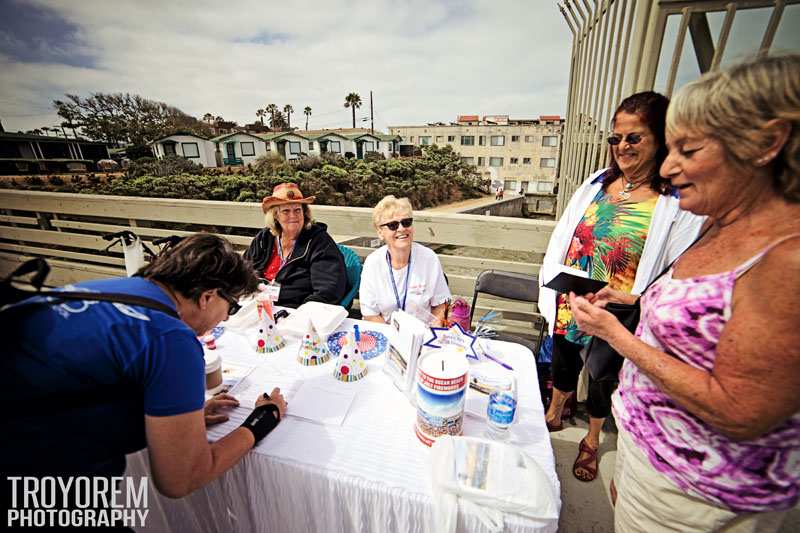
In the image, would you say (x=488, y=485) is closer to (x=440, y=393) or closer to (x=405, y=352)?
(x=440, y=393)

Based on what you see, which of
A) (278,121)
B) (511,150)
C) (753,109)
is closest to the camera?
(753,109)

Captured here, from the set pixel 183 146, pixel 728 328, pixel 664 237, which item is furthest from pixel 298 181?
pixel 728 328

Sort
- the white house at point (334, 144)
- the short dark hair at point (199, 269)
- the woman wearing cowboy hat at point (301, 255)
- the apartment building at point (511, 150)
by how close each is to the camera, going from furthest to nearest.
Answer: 1. the apartment building at point (511, 150)
2. the white house at point (334, 144)
3. the woman wearing cowboy hat at point (301, 255)
4. the short dark hair at point (199, 269)

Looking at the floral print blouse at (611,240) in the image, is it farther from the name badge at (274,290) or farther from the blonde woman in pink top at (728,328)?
the name badge at (274,290)

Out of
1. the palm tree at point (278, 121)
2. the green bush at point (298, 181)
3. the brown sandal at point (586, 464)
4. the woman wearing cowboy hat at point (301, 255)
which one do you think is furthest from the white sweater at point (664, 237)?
the palm tree at point (278, 121)

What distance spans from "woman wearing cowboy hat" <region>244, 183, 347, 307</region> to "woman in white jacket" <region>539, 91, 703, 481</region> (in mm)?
1759

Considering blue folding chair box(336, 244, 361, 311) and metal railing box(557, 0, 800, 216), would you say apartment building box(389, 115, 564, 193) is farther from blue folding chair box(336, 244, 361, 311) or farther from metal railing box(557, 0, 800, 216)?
blue folding chair box(336, 244, 361, 311)

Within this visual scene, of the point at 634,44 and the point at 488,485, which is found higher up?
the point at 634,44

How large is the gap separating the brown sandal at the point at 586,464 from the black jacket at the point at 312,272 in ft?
7.43

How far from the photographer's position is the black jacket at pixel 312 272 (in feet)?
9.13

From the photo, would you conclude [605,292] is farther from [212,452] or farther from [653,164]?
[212,452]

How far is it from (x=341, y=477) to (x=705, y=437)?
118 centimetres

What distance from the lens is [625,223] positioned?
1.84 meters

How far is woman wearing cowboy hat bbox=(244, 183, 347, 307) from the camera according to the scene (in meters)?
2.78
